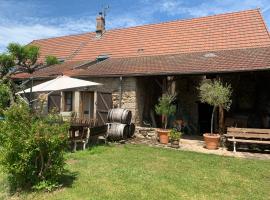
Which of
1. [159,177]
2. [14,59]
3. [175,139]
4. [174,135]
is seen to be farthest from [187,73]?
[14,59]

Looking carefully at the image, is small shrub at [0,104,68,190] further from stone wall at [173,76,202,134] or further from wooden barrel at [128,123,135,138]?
stone wall at [173,76,202,134]

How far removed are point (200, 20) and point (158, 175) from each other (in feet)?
44.7

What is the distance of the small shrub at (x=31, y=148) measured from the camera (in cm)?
529

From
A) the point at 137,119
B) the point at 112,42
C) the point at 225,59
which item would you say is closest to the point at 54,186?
the point at 137,119

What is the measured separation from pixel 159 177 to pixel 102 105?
690 centimetres

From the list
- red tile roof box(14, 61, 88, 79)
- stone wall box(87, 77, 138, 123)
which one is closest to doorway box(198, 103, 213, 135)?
stone wall box(87, 77, 138, 123)

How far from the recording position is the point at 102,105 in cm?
1275

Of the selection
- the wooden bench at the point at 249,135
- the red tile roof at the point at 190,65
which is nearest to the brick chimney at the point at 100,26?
the red tile roof at the point at 190,65

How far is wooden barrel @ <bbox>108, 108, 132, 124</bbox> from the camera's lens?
36.6 ft

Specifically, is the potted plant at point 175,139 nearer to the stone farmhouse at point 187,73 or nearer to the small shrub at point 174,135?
the small shrub at point 174,135

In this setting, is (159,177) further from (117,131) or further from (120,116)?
(120,116)

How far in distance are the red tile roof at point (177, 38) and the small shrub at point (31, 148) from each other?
11.4 meters

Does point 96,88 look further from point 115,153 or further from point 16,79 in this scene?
point 16,79

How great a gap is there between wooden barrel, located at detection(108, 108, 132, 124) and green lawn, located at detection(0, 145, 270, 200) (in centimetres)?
235
